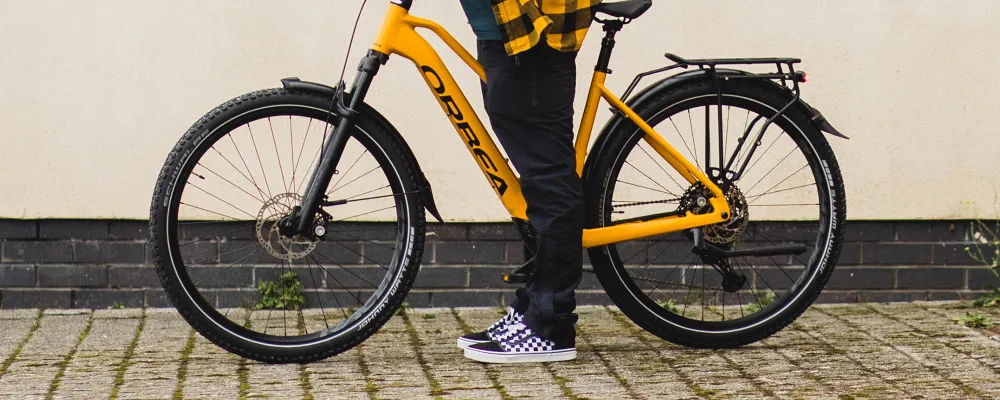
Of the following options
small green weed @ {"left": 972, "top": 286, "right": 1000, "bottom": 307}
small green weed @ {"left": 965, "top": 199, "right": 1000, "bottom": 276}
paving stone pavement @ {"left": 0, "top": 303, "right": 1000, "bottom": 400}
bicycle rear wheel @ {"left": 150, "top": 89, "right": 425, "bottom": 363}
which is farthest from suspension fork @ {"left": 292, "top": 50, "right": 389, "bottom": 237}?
small green weed @ {"left": 972, "top": 286, "right": 1000, "bottom": 307}

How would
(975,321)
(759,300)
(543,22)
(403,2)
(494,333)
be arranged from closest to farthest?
(543,22) < (403,2) < (494,333) < (975,321) < (759,300)

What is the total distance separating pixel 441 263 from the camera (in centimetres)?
575

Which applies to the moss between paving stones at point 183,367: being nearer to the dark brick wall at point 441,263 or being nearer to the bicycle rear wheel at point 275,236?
the bicycle rear wheel at point 275,236

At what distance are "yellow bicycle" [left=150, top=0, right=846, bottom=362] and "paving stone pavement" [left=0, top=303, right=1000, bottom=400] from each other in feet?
0.57

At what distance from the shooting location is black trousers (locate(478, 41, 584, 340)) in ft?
14.5

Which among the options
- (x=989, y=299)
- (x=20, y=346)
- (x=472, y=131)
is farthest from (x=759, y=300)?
(x=20, y=346)

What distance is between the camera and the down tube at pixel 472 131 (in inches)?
178

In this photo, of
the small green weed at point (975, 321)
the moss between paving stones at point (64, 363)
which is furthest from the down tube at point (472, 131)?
the small green weed at point (975, 321)

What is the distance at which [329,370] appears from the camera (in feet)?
14.7

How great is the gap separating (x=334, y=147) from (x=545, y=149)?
706mm

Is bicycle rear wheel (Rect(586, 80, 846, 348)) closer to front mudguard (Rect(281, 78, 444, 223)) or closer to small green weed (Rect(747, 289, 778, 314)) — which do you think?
small green weed (Rect(747, 289, 778, 314))

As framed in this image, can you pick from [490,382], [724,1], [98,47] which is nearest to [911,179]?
[724,1]

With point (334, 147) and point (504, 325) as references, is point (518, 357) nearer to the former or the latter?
point (504, 325)

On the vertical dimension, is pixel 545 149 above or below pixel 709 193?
above
